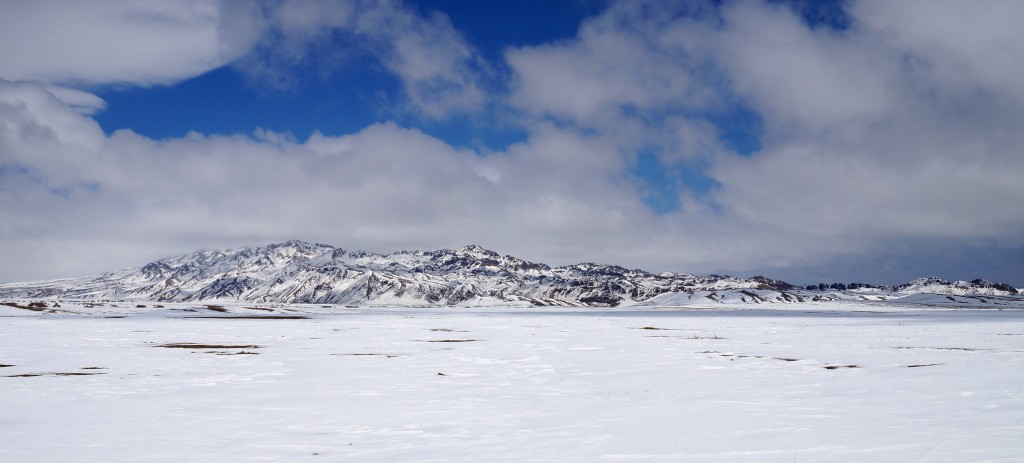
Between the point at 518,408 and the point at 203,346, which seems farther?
the point at 203,346

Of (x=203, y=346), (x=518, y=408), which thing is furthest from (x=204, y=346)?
(x=518, y=408)

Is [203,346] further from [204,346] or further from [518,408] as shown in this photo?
[518,408]

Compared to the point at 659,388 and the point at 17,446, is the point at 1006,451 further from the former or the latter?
the point at 17,446

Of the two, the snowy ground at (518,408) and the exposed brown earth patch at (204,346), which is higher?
the snowy ground at (518,408)

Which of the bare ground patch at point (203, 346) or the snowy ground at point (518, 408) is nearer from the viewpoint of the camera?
the snowy ground at point (518, 408)

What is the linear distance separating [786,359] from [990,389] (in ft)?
30.3

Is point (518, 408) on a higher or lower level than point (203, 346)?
higher

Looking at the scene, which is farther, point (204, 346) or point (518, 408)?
point (204, 346)

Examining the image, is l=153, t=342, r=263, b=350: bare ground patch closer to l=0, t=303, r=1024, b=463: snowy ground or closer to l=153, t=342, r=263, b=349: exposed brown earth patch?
l=153, t=342, r=263, b=349: exposed brown earth patch

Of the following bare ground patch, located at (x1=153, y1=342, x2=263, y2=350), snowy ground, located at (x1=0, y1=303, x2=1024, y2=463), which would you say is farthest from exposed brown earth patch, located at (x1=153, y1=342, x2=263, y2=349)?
snowy ground, located at (x1=0, y1=303, x2=1024, y2=463)

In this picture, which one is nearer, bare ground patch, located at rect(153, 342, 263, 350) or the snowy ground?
the snowy ground

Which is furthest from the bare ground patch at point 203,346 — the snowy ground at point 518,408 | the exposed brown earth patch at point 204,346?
the snowy ground at point 518,408

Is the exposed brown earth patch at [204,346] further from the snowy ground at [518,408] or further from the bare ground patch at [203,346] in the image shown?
the snowy ground at [518,408]

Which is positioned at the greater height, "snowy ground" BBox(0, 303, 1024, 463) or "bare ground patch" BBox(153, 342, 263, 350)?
"snowy ground" BBox(0, 303, 1024, 463)
